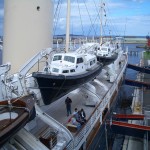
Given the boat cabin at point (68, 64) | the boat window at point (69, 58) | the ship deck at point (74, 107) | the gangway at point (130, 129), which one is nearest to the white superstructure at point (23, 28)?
the boat cabin at point (68, 64)

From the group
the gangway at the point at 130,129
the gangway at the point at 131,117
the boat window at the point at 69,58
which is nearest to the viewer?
the boat window at the point at 69,58

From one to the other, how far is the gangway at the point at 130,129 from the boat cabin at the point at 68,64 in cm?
520

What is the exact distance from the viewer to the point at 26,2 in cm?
1595

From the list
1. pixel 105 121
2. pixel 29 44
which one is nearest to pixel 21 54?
pixel 29 44

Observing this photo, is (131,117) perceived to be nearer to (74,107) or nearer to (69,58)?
(74,107)

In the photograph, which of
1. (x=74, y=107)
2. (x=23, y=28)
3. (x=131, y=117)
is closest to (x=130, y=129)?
(x=131, y=117)

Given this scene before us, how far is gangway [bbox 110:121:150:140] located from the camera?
21109 millimetres

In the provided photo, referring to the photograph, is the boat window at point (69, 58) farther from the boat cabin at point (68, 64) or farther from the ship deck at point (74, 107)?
the ship deck at point (74, 107)

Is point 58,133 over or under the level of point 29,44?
under

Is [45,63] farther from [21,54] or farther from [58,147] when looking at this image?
[58,147]

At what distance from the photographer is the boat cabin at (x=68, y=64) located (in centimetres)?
1881

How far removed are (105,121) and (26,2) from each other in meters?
11.7

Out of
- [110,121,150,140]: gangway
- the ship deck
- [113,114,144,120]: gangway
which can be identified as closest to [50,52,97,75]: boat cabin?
the ship deck

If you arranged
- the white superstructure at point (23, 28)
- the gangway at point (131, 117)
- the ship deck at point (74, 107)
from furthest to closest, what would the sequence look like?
the gangway at point (131, 117)
the ship deck at point (74, 107)
the white superstructure at point (23, 28)
